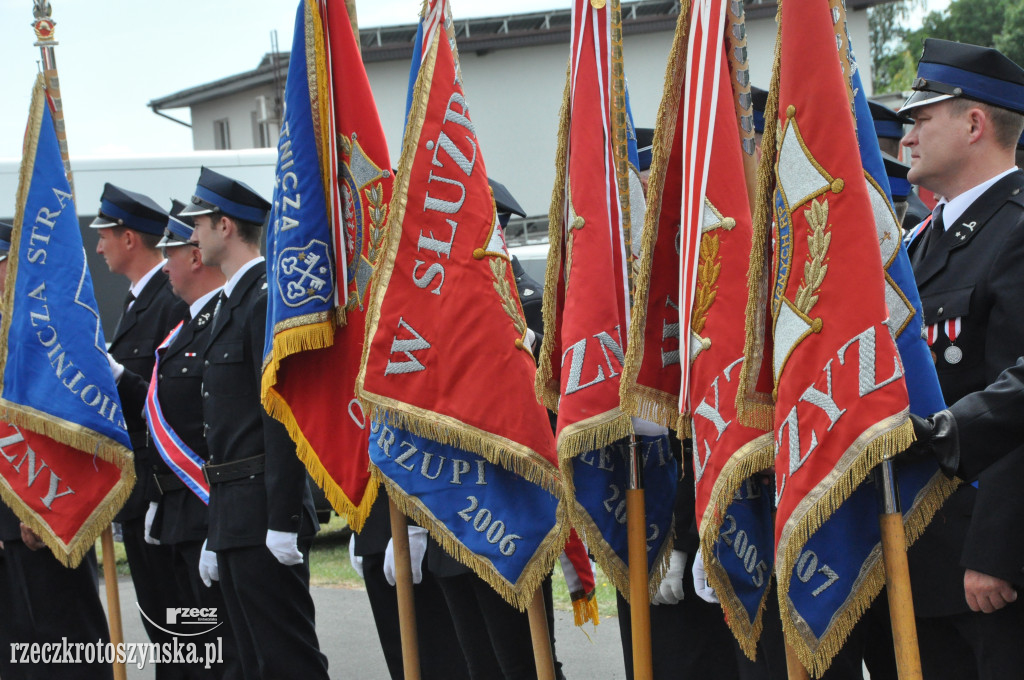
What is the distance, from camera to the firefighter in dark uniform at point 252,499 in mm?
4348

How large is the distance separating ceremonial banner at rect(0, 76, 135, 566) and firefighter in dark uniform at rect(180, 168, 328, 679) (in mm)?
571

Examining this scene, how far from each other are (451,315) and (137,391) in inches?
98.7

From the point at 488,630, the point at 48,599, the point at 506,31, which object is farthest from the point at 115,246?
the point at 506,31

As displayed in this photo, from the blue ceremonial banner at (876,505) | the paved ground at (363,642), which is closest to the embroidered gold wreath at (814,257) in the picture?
the blue ceremonial banner at (876,505)

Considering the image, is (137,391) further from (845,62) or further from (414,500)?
(845,62)

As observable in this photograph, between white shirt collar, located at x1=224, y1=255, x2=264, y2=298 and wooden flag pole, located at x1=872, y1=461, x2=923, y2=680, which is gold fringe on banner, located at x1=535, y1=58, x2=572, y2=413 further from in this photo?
white shirt collar, located at x1=224, y1=255, x2=264, y2=298

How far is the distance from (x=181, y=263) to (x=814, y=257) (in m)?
3.35

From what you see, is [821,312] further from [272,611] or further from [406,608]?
[272,611]

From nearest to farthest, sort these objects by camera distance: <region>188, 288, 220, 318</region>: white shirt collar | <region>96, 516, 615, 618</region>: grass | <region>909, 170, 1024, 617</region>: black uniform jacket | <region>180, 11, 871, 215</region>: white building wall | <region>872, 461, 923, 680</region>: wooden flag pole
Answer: <region>872, 461, 923, 680</region>: wooden flag pole
<region>909, 170, 1024, 617</region>: black uniform jacket
<region>188, 288, 220, 318</region>: white shirt collar
<region>96, 516, 615, 618</region>: grass
<region>180, 11, 871, 215</region>: white building wall

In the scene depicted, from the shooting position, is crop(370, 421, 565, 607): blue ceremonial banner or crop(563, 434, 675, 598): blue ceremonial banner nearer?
crop(563, 434, 675, 598): blue ceremonial banner

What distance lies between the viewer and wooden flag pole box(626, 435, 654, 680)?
3.03m

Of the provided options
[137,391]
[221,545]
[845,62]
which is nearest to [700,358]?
[845,62]

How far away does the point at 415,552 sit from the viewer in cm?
451

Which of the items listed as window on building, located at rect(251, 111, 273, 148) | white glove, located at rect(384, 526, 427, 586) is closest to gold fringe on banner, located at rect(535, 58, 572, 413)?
white glove, located at rect(384, 526, 427, 586)
